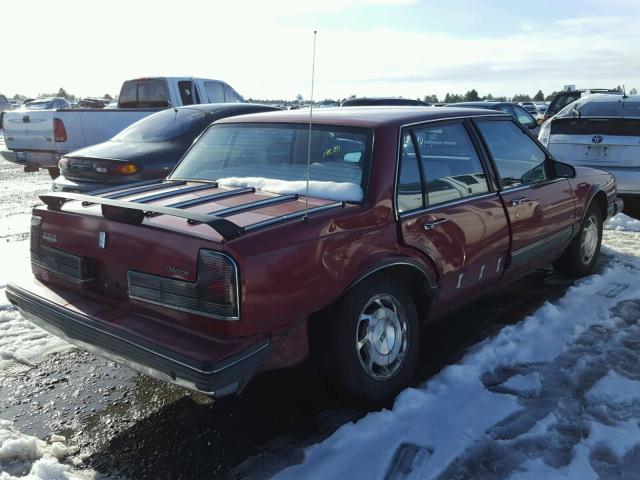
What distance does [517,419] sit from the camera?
3.17 metres

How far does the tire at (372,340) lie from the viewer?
3.10 m

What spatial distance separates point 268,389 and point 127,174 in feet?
13.0

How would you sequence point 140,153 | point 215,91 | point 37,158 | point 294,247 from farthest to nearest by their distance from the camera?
point 215,91 → point 37,158 → point 140,153 → point 294,247

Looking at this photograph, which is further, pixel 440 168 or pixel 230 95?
pixel 230 95

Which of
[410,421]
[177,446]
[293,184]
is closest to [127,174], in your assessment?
[293,184]


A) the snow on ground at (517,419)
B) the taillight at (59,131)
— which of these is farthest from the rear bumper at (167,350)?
the taillight at (59,131)

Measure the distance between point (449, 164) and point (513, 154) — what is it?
0.93 metres

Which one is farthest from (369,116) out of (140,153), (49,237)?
(140,153)

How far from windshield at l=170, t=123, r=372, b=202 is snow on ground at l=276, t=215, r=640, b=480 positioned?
1259mm

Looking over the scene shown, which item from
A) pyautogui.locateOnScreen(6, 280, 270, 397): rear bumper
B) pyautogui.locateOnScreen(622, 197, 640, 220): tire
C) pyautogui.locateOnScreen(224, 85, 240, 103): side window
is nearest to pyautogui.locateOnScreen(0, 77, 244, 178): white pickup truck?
pyautogui.locateOnScreen(224, 85, 240, 103): side window

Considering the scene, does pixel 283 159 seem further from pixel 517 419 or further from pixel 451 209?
pixel 517 419

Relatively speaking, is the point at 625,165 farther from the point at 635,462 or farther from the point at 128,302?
the point at 128,302

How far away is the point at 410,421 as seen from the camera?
10.3ft

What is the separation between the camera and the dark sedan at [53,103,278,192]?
6.77 m
